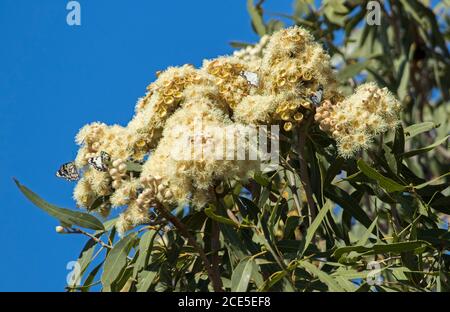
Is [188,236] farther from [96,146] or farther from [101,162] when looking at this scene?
[96,146]

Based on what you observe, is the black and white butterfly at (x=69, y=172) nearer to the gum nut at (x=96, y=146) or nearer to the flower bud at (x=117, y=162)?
the gum nut at (x=96, y=146)

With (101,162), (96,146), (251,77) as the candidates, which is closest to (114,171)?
(101,162)

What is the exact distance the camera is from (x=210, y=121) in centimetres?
301

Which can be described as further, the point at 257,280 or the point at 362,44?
the point at 362,44

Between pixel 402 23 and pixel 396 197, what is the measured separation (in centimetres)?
286

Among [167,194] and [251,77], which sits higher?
[251,77]

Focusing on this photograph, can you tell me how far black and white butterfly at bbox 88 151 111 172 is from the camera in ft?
10.3

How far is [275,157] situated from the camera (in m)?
3.27

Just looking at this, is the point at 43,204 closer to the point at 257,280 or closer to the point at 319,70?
the point at 257,280

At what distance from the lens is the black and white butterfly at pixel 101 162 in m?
3.14

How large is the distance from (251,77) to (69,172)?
2.20 ft

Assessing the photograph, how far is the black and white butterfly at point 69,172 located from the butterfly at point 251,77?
63cm
